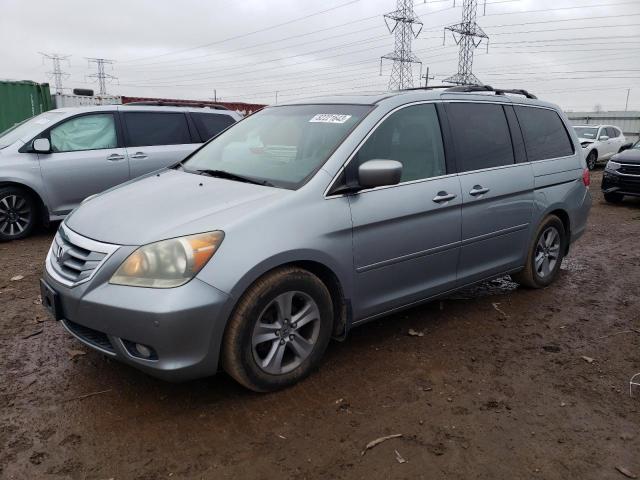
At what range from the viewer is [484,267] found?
4234 mm

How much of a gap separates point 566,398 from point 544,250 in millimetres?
2186

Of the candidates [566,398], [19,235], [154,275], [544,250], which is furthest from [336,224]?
[19,235]

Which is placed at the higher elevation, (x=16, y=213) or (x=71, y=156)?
(x=71, y=156)

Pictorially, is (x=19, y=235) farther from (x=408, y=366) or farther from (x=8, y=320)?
(x=408, y=366)

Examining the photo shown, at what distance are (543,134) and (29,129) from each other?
6135 millimetres

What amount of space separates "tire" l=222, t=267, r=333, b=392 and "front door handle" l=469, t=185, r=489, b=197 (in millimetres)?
1532

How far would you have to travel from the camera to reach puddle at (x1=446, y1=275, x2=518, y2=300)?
4887 millimetres

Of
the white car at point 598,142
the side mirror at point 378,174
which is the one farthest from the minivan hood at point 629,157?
the side mirror at point 378,174

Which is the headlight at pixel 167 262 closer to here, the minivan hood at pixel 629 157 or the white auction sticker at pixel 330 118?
the white auction sticker at pixel 330 118

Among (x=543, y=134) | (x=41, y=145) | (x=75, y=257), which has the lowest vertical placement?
(x=75, y=257)

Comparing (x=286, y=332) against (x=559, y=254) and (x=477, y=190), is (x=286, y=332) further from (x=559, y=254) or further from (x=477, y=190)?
(x=559, y=254)

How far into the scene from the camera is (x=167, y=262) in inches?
105

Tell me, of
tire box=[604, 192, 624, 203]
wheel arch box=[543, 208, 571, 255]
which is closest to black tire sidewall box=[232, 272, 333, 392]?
wheel arch box=[543, 208, 571, 255]

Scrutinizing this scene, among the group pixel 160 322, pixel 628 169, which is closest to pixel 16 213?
pixel 160 322
